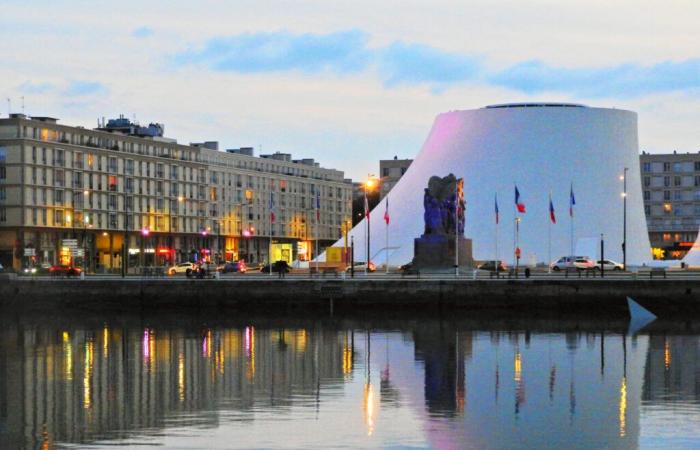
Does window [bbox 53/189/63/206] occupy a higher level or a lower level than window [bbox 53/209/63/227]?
higher

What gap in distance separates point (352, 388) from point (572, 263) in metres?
61.3

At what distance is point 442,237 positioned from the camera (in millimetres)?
83125

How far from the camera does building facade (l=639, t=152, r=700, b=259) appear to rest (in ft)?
541

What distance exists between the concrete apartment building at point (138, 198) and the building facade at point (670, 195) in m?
37.9

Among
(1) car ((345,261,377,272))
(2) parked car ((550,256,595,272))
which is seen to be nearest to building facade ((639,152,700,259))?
(2) parked car ((550,256,595,272))

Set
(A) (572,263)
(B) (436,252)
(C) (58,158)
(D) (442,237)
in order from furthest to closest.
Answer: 1. (C) (58,158)
2. (A) (572,263)
3. (B) (436,252)
4. (D) (442,237)

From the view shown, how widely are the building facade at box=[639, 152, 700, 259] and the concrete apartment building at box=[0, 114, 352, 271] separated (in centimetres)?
3789

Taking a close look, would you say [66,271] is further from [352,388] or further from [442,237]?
[352,388]

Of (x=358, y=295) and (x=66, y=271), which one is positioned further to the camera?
(x=66, y=271)

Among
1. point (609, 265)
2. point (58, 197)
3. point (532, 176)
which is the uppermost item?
point (532, 176)

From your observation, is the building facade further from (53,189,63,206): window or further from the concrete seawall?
the concrete seawall

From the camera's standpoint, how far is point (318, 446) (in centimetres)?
2931

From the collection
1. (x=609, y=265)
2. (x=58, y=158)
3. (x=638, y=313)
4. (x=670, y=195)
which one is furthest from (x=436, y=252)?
(x=670, y=195)

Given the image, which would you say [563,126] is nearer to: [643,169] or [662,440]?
[643,169]
